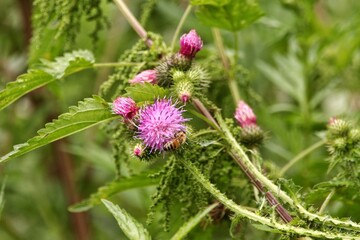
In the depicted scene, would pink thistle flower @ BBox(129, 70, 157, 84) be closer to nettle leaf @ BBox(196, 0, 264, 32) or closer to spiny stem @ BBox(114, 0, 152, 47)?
spiny stem @ BBox(114, 0, 152, 47)

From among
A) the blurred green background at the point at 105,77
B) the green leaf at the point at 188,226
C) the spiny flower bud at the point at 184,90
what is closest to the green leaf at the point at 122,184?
the green leaf at the point at 188,226

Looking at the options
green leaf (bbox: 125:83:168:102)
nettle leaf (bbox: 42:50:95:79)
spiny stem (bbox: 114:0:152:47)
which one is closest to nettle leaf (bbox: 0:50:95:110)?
nettle leaf (bbox: 42:50:95:79)

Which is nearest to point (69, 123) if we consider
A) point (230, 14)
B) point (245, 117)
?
point (245, 117)

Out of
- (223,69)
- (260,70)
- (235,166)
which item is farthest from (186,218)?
(260,70)

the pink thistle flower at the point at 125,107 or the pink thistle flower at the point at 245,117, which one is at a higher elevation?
the pink thistle flower at the point at 125,107

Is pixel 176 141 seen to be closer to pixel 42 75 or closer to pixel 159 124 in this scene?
pixel 159 124

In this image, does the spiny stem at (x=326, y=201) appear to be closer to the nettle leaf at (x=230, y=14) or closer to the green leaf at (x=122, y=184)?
the green leaf at (x=122, y=184)
